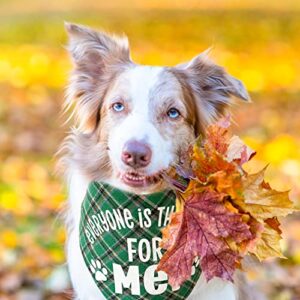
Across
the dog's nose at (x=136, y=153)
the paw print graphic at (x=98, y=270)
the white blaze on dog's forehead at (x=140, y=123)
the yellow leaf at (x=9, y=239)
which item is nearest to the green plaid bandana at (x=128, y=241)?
the paw print graphic at (x=98, y=270)

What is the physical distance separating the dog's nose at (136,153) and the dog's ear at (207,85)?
68 cm

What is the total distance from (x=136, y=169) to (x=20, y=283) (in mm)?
2174

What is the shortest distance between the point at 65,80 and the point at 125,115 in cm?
113

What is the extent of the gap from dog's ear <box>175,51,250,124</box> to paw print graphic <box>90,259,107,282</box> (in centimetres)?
95

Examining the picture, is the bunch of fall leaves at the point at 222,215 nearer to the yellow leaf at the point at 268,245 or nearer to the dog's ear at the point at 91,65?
the yellow leaf at the point at 268,245

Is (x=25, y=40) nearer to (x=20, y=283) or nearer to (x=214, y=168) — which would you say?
(x=20, y=283)

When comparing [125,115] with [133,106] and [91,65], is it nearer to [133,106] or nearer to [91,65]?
[133,106]

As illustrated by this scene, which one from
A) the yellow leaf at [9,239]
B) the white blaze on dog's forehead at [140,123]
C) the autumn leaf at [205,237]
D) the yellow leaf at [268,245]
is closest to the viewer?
the autumn leaf at [205,237]

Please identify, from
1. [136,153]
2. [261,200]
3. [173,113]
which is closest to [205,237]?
[261,200]

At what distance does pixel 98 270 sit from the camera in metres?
4.46

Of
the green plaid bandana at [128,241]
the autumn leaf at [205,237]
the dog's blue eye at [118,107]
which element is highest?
the dog's blue eye at [118,107]

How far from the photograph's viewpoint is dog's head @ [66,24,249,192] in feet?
13.3

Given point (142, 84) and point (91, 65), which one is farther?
point (91, 65)

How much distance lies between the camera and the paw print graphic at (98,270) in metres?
4.44
